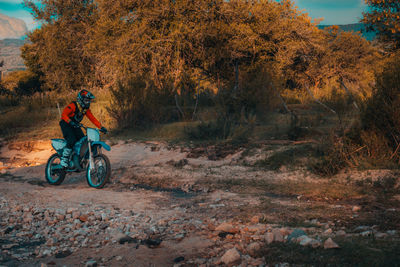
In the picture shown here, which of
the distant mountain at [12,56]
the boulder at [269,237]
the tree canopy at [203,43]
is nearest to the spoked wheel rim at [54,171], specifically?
the boulder at [269,237]

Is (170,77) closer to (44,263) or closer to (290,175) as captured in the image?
(290,175)

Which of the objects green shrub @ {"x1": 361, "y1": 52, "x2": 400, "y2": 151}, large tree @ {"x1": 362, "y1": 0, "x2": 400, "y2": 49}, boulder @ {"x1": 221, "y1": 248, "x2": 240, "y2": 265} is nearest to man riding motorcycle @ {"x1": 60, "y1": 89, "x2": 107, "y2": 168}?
boulder @ {"x1": 221, "y1": 248, "x2": 240, "y2": 265}

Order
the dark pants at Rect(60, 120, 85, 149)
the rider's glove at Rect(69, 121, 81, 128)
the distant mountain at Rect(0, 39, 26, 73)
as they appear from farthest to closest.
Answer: the distant mountain at Rect(0, 39, 26, 73)
the dark pants at Rect(60, 120, 85, 149)
the rider's glove at Rect(69, 121, 81, 128)

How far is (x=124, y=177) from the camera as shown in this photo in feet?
27.8

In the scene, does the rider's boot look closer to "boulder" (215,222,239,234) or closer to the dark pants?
the dark pants

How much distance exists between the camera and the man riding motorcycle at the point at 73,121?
7301 millimetres

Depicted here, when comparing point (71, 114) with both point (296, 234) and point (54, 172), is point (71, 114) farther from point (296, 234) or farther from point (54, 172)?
point (296, 234)

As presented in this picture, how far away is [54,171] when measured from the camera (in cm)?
784

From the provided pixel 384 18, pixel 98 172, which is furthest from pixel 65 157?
pixel 384 18

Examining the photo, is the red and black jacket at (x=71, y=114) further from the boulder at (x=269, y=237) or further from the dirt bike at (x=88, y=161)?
the boulder at (x=269, y=237)

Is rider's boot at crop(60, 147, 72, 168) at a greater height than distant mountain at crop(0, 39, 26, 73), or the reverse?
distant mountain at crop(0, 39, 26, 73)

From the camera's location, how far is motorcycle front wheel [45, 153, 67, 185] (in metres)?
7.77

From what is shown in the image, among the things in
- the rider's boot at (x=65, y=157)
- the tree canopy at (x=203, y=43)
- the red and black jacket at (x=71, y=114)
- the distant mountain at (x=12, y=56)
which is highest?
the distant mountain at (x=12, y=56)

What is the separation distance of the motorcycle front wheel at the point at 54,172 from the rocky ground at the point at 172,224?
0.26 meters
